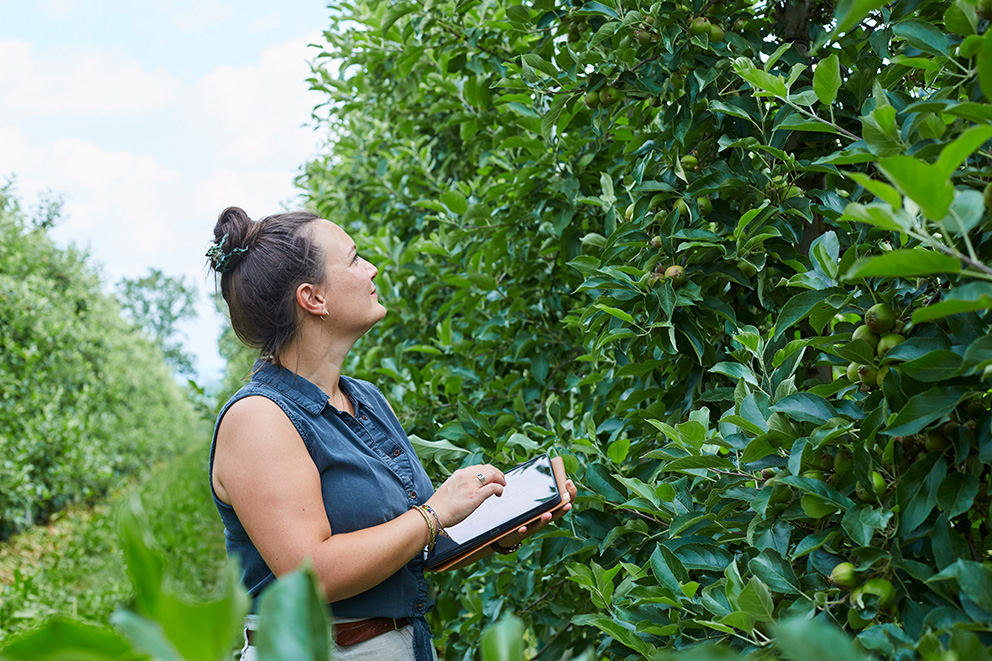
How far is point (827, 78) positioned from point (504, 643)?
113 cm

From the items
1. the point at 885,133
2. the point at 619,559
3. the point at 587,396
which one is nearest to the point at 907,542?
the point at 885,133

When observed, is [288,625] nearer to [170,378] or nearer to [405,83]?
[405,83]

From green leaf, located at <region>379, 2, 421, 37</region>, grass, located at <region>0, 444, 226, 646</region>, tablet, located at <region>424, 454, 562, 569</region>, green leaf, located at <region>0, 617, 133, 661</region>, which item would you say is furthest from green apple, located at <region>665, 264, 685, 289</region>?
grass, located at <region>0, 444, 226, 646</region>

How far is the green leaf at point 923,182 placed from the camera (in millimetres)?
697

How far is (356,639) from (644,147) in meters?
1.34

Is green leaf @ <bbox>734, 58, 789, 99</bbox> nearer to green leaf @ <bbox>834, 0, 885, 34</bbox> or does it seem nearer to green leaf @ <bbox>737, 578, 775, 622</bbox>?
green leaf @ <bbox>834, 0, 885, 34</bbox>

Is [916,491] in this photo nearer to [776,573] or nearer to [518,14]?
[776,573]

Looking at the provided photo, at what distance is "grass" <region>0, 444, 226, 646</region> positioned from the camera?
17.0 ft

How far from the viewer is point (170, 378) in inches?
680

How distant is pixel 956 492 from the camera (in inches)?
39.5

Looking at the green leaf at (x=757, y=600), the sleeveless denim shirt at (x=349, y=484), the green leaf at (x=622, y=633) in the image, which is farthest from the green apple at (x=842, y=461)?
the sleeveless denim shirt at (x=349, y=484)

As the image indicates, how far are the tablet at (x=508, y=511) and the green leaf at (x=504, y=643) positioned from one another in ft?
3.76

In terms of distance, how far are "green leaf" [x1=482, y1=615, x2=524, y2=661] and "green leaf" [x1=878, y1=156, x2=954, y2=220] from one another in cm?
50

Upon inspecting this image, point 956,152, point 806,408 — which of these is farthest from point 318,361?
point 956,152
